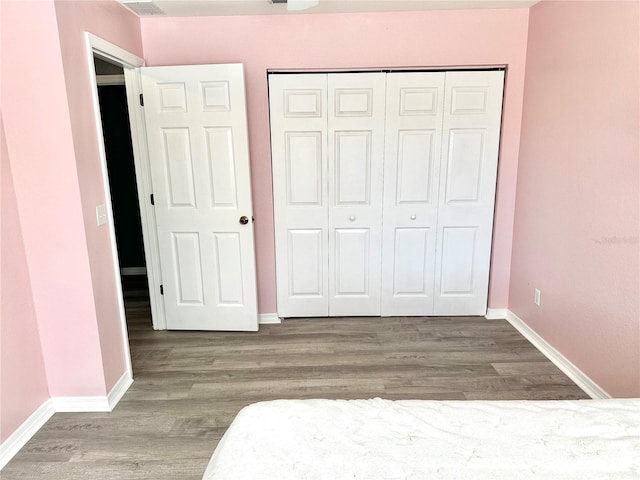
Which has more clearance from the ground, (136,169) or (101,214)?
(136,169)

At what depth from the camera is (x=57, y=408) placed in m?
2.20

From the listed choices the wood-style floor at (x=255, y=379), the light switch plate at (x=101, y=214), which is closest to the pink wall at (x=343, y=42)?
the light switch plate at (x=101, y=214)

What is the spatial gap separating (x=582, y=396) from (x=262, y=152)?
2688 mm

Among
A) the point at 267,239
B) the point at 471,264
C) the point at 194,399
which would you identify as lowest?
A: the point at 194,399

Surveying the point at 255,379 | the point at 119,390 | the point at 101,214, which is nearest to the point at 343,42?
the point at 101,214

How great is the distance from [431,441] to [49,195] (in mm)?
2075

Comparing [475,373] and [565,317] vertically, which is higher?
[565,317]

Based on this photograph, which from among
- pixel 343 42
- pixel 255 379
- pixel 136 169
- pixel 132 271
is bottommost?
pixel 255 379

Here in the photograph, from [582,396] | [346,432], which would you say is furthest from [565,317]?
[346,432]

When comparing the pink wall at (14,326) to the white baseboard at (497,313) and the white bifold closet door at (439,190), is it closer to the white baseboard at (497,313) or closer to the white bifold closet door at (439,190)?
the white bifold closet door at (439,190)

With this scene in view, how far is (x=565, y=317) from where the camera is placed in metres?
2.51

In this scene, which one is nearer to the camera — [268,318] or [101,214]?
[101,214]

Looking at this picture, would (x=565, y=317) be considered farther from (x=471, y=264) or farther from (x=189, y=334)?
(x=189, y=334)

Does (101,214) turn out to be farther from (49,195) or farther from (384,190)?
(384,190)
